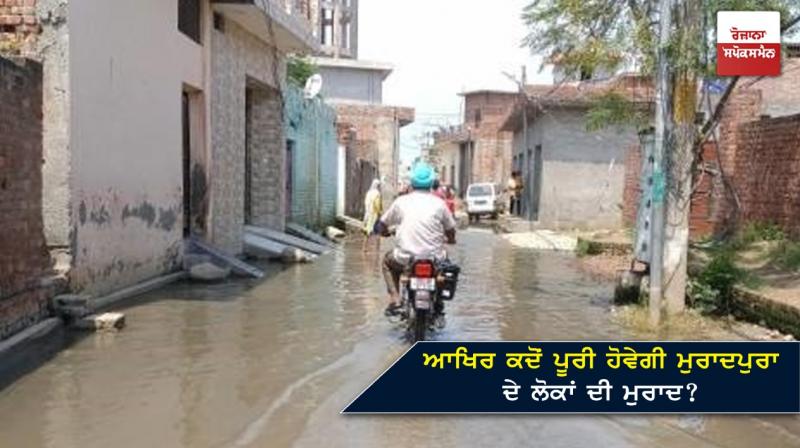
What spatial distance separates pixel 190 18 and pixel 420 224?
305 inches

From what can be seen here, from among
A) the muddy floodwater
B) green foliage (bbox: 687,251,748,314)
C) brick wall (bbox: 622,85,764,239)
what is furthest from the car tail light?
brick wall (bbox: 622,85,764,239)

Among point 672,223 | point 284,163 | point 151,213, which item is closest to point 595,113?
point 672,223

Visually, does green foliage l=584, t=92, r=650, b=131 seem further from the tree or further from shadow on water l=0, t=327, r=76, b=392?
shadow on water l=0, t=327, r=76, b=392

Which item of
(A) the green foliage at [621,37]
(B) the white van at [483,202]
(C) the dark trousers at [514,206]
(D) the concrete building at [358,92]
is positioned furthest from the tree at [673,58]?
(D) the concrete building at [358,92]

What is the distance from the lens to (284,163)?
20562mm

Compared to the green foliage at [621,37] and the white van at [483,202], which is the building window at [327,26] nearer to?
the white van at [483,202]

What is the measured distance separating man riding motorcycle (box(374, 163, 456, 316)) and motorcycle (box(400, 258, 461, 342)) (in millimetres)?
137

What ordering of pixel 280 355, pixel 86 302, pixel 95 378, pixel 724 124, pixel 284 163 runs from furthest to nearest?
pixel 284 163 → pixel 724 124 → pixel 86 302 → pixel 280 355 → pixel 95 378

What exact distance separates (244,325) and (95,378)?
257 centimetres

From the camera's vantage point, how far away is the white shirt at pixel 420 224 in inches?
322

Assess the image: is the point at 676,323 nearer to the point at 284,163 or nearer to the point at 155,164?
the point at 155,164

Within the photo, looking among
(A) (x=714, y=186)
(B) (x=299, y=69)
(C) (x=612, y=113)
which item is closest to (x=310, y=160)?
(B) (x=299, y=69)

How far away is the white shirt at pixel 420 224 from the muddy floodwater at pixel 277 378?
912 millimetres

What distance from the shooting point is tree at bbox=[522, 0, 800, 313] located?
9.12 meters
